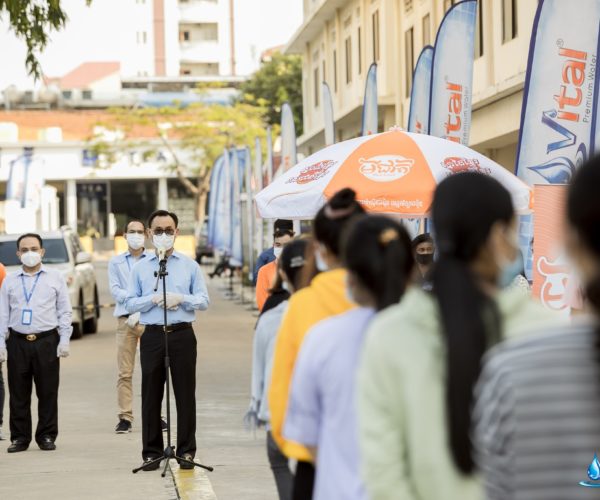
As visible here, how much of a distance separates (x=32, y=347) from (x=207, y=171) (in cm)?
6317

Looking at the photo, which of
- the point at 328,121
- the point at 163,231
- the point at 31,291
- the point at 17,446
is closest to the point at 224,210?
the point at 328,121

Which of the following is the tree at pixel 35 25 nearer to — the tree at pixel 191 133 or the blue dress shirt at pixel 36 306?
the blue dress shirt at pixel 36 306

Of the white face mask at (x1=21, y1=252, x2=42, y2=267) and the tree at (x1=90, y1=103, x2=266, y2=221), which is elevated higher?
the tree at (x1=90, y1=103, x2=266, y2=221)

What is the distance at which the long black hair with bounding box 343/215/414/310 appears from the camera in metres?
4.22

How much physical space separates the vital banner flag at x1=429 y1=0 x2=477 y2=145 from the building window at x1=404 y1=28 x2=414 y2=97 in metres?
18.2

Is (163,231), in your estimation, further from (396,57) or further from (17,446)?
(396,57)

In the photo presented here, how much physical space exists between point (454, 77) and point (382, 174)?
12.0ft

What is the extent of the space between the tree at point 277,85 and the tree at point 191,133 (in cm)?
109

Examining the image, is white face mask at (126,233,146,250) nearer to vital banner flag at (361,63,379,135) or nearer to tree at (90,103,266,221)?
vital banner flag at (361,63,379,135)

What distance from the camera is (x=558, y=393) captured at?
2.99m

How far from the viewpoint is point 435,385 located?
3516mm

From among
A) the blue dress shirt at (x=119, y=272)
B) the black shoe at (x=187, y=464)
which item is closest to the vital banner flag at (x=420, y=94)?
the blue dress shirt at (x=119, y=272)

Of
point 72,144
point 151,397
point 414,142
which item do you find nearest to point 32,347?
point 151,397

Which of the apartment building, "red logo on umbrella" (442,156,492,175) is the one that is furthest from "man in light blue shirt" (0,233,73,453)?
the apartment building
